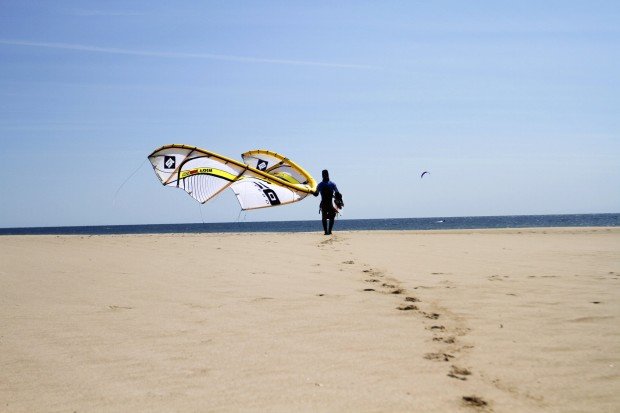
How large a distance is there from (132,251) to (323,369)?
7.52m

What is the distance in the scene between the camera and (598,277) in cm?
595

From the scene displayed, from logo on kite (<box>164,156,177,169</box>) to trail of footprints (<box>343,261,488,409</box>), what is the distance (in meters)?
8.25

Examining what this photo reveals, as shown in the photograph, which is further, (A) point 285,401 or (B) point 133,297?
(B) point 133,297

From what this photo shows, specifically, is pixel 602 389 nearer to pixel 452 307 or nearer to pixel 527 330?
pixel 527 330

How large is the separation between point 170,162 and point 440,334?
1050 centimetres

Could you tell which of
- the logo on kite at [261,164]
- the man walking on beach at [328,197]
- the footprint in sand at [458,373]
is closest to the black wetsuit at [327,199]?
the man walking on beach at [328,197]

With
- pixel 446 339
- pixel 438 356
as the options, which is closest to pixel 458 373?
pixel 438 356

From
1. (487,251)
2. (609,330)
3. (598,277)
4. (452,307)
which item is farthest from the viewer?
(487,251)

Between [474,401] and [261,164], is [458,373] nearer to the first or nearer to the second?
[474,401]

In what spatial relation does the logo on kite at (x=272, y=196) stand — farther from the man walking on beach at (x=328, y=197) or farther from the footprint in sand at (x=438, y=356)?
the footprint in sand at (x=438, y=356)

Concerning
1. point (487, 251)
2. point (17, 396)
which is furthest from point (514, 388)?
point (487, 251)

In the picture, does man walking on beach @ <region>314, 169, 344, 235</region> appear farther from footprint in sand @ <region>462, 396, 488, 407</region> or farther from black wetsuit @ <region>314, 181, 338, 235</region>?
footprint in sand @ <region>462, 396, 488, 407</region>

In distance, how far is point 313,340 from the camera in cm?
363

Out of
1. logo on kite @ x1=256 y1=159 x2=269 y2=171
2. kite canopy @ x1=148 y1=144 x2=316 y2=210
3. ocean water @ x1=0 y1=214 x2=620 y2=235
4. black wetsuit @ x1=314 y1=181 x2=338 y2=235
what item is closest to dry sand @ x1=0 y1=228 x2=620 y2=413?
kite canopy @ x1=148 y1=144 x2=316 y2=210
